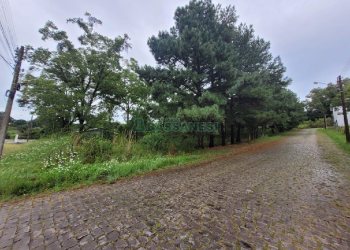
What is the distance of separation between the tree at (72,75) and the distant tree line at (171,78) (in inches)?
3.1

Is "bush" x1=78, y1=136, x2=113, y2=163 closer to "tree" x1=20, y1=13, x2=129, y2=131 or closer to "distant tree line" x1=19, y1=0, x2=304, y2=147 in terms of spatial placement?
"distant tree line" x1=19, y1=0, x2=304, y2=147

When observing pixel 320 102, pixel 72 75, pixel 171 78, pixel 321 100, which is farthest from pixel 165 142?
pixel 321 100

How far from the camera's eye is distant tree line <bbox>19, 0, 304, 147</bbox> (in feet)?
34.1

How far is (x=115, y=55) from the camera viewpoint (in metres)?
18.7

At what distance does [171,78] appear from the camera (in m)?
10.8

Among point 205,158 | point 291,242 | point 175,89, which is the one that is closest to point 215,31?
point 175,89

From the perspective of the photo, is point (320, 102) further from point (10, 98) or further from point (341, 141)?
point (10, 98)

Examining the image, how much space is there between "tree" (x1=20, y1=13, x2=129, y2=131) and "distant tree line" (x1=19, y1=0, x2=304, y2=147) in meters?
0.08

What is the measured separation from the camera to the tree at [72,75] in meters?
16.1

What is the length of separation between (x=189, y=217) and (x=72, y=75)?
63.1ft

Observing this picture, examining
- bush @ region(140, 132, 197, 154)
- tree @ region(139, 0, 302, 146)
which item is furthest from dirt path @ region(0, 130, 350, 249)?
bush @ region(140, 132, 197, 154)

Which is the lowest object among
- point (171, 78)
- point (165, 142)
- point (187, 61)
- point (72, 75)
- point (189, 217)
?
point (189, 217)

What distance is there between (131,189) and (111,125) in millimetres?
15609

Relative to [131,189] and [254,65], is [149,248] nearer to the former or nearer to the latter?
[131,189]
